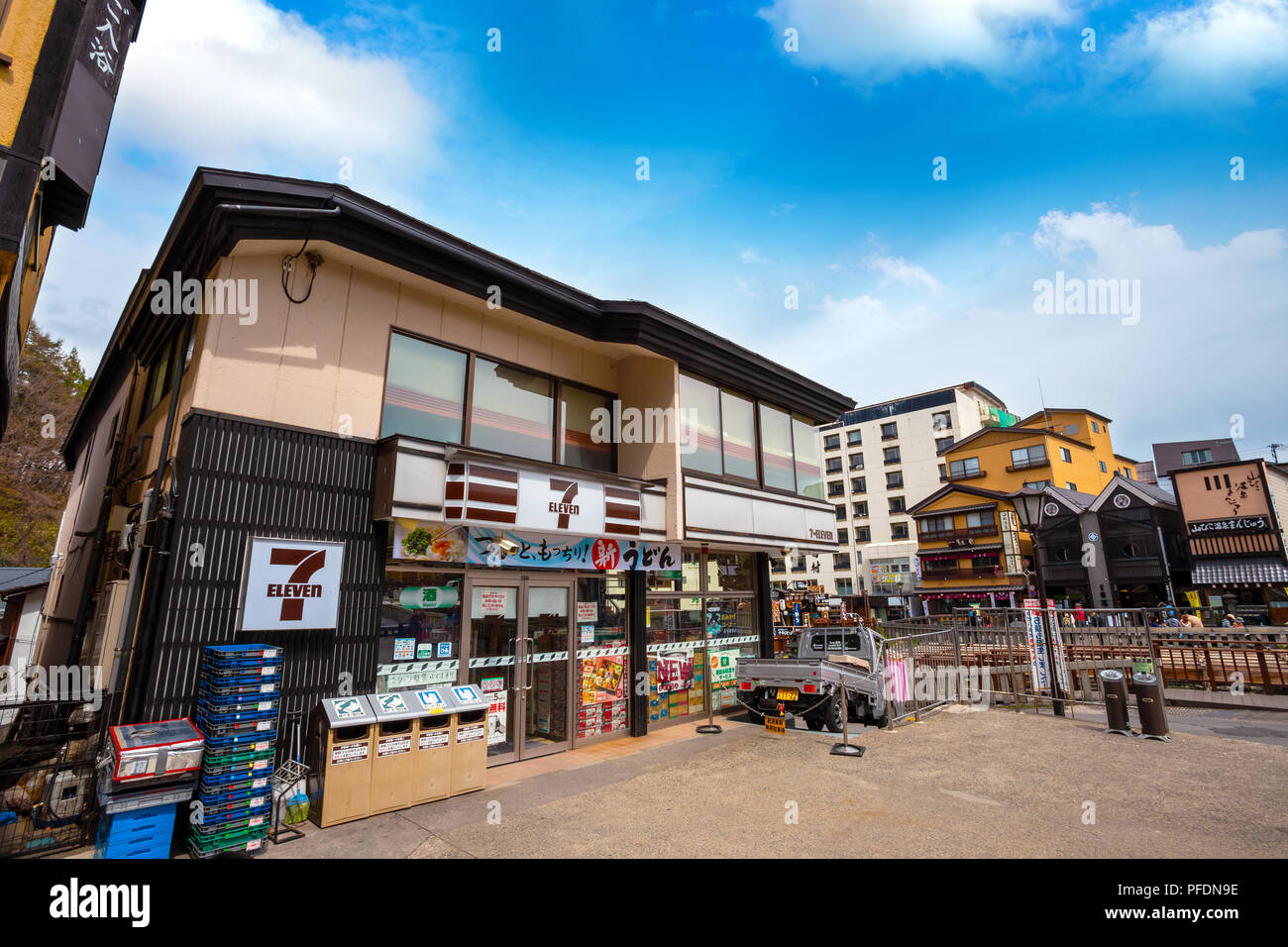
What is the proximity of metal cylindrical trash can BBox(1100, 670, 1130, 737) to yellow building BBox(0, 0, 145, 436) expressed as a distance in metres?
15.9

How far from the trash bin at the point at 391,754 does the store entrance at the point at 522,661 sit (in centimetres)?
163

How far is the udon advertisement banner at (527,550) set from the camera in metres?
7.72

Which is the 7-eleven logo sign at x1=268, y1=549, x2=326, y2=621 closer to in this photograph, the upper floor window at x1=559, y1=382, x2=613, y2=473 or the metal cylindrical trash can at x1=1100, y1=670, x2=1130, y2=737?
the upper floor window at x1=559, y1=382, x2=613, y2=473

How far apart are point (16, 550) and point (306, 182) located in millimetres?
39909

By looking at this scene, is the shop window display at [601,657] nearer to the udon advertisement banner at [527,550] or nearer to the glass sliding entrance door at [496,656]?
the udon advertisement banner at [527,550]

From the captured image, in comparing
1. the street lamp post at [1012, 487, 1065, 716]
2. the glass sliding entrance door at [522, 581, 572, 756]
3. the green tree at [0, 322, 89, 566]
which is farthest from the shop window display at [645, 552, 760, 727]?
the green tree at [0, 322, 89, 566]

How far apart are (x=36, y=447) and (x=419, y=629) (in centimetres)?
3518

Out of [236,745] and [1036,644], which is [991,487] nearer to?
[1036,644]

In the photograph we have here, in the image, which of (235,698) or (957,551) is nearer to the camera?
(235,698)

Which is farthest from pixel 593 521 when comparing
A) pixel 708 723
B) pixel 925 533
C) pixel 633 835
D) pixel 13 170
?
pixel 925 533

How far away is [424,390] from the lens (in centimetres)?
841

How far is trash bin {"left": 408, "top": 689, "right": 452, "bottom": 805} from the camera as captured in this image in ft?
22.0

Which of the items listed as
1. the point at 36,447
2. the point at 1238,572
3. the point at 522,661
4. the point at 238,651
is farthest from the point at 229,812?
the point at 1238,572

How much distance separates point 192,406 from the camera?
636 centimetres
